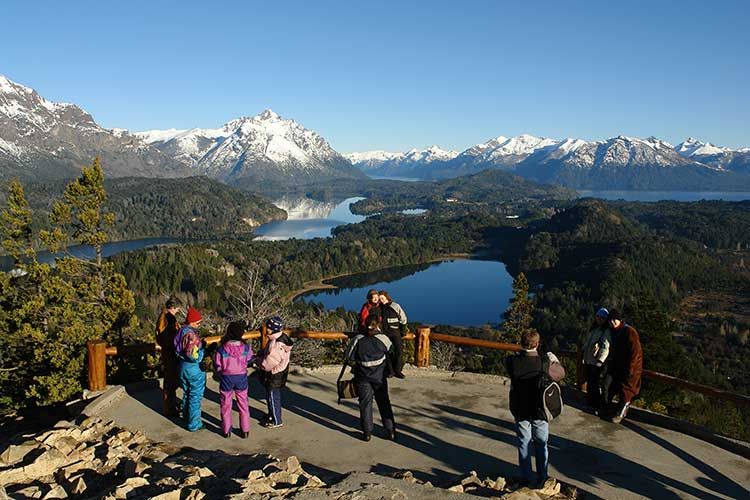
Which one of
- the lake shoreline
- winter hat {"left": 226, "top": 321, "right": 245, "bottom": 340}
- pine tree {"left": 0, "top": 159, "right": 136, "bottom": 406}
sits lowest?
the lake shoreline

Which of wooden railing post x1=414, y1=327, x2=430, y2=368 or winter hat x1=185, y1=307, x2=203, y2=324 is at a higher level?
winter hat x1=185, y1=307, x2=203, y2=324

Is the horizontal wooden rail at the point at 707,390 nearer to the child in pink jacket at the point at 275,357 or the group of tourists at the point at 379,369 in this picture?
the group of tourists at the point at 379,369

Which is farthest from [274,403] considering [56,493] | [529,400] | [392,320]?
[529,400]

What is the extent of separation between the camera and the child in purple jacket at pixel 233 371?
8.44 meters

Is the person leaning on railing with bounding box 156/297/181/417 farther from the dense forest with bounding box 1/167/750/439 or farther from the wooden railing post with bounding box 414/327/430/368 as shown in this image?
the dense forest with bounding box 1/167/750/439

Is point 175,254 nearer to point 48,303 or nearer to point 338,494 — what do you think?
point 48,303

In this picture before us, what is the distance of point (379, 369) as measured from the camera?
8.30m

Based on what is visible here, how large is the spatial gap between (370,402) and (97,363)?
573cm

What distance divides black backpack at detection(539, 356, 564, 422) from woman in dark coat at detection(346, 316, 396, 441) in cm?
239

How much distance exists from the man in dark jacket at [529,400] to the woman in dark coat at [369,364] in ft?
6.66

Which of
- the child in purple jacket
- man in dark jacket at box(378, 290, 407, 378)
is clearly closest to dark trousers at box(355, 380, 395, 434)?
man in dark jacket at box(378, 290, 407, 378)

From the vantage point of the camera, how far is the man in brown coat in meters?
9.09

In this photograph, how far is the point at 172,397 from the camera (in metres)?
9.59

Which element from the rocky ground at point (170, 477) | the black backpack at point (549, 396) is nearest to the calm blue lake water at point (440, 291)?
the rocky ground at point (170, 477)
